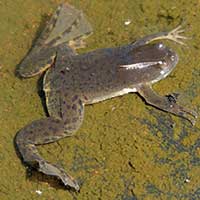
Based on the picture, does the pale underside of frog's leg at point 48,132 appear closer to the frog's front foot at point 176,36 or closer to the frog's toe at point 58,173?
the frog's toe at point 58,173

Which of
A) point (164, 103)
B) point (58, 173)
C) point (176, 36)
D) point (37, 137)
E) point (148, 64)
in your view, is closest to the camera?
point (58, 173)

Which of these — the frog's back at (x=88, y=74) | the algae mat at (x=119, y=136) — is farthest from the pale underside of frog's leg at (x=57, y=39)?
the frog's back at (x=88, y=74)

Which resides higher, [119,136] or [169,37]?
[169,37]

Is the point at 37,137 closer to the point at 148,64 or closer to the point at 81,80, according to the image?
the point at 81,80

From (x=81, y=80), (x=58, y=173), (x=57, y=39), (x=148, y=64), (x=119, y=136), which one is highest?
(x=57, y=39)

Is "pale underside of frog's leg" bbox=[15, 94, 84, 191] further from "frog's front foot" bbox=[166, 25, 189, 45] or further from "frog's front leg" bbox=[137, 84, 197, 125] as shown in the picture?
"frog's front foot" bbox=[166, 25, 189, 45]

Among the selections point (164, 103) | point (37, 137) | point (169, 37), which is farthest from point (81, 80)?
point (169, 37)
